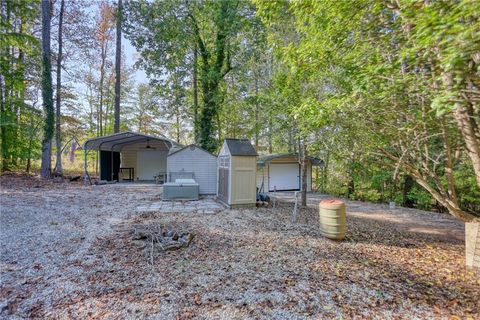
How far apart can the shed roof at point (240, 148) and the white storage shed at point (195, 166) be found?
2.87 m

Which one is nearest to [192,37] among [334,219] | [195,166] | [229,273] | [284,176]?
[195,166]

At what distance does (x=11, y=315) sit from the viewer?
2.42m

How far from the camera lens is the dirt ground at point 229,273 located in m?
2.57

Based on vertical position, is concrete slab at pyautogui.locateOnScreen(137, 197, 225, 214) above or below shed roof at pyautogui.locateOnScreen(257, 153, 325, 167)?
below

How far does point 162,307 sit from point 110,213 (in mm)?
4668

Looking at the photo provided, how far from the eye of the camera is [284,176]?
551 inches

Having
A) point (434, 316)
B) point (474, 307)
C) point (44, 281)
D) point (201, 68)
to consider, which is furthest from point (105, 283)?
point (201, 68)

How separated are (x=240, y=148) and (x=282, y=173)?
22.1 feet

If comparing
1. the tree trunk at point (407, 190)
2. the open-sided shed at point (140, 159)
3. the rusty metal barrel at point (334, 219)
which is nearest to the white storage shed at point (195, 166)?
the open-sided shed at point (140, 159)

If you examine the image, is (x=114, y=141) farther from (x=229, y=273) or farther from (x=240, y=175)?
(x=229, y=273)

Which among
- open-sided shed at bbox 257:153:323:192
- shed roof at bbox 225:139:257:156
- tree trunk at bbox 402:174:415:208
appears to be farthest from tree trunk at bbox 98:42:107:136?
tree trunk at bbox 402:174:415:208

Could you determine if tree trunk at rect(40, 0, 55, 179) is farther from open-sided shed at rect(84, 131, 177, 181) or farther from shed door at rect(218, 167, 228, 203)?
shed door at rect(218, 167, 228, 203)

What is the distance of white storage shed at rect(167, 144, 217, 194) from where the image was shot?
410 inches

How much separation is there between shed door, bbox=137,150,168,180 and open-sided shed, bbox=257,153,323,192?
6.74 m
